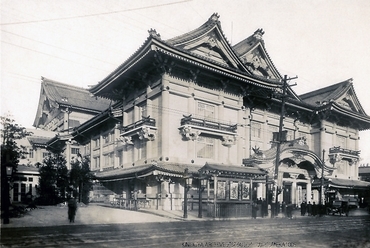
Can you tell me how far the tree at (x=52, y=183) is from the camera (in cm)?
2616

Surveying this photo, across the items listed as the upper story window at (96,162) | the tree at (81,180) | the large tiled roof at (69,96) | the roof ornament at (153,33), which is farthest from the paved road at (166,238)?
the large tiled roof at (69,96)

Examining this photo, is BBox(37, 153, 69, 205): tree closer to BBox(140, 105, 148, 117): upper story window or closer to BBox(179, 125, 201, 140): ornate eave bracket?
BBox(140, 105, 148, 117): upper story window

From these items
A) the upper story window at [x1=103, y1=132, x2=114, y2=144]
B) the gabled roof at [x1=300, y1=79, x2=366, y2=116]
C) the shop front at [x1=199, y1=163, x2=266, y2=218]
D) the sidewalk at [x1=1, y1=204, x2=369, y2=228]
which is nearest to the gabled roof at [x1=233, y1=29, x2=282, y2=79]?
the gabled roof at [x1=300, y1=79, x2=366, y2=116]

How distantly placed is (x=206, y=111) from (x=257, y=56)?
374 inches

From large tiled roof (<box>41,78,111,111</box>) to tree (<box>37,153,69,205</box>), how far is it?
14.4 meters

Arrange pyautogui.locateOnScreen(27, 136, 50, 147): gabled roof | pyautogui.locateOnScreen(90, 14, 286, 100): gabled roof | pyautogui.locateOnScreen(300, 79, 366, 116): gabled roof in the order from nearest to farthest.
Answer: pyautogui.locateOnScreen(90, 14, 286, 100): gabled roof → pyautogui.locateOnScreen(300, 79, 366, 116): gabled roof → pyautogui.locateOnScreen(27, 136, 50, 147): gabled roof

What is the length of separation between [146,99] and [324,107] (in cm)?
1967

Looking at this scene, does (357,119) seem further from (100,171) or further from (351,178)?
(100,171)

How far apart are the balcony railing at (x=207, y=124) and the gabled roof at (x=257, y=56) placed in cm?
722

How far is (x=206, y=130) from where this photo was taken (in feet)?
81.5

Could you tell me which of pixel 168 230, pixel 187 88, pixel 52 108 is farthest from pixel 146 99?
pixel 52 108

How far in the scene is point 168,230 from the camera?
13836mm

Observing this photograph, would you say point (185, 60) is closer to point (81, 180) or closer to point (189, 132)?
point (189, 132)

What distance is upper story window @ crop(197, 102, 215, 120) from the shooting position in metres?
26.0
